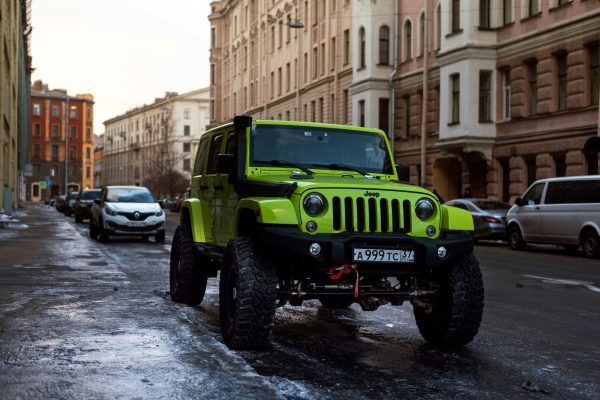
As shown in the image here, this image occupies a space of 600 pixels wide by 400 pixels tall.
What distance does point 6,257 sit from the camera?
17.0 meters

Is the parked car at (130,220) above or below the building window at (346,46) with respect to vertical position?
below

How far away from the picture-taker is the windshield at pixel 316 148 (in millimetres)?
8148

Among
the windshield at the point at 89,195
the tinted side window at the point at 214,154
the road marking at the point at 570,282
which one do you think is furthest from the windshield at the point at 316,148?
the windshield at the point at 89,195

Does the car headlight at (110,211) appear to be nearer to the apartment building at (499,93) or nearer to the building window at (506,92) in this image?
the apartment building at (499,93)

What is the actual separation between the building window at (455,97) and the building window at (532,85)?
3.38 meters

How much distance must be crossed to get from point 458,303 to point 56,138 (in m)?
140

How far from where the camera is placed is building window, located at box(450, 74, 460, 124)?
3338cm

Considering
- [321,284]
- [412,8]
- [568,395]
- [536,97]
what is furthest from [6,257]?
[412,8]

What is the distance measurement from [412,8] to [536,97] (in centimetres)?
1116

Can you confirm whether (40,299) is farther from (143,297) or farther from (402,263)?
(402,263)

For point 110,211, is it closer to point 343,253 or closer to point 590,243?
point 590,243

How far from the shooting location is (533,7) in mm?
30188

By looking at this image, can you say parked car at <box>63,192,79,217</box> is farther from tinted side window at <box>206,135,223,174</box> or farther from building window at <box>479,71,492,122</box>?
tinted side window at <box>206,135,223,174</box>

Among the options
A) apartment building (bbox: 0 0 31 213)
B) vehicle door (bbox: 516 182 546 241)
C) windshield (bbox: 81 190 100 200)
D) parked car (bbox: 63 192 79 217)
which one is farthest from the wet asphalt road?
parked car (bbox: 63 192 79 217)
